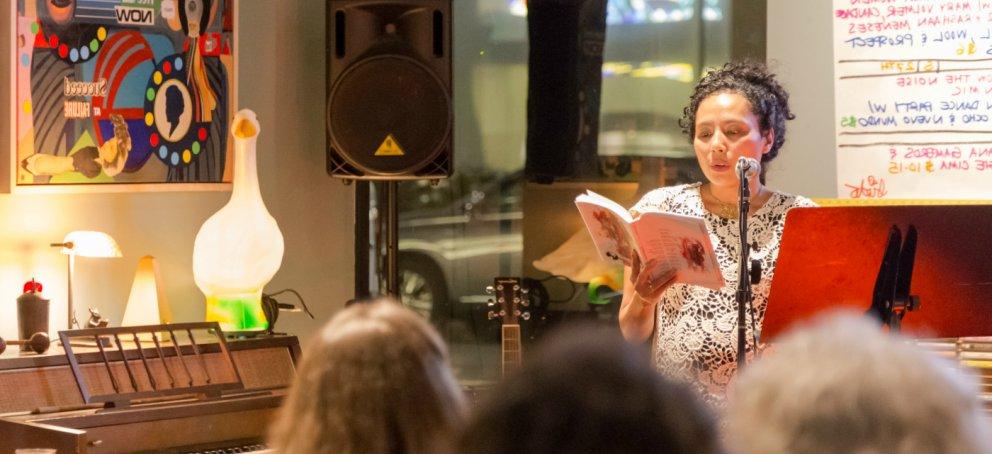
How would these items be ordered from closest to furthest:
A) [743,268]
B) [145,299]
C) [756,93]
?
Result: [743,268] < [756,93] < [145,299]

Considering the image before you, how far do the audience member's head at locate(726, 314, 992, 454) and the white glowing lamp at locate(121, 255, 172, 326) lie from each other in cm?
284

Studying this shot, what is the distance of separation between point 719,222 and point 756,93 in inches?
13.8

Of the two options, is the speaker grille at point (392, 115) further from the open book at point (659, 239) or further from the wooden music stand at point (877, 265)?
the wooden music stand at point (877, 265)

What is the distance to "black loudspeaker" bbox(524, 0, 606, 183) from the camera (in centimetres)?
423

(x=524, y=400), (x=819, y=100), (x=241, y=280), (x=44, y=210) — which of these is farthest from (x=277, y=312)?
(x=524, y=400)

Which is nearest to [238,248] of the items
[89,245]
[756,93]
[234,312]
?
[234,312]

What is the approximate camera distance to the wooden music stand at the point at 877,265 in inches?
103

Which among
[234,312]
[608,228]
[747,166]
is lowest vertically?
[234,312]

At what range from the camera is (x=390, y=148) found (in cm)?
378

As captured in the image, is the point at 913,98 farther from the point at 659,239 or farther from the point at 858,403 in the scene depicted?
the point at 858,403

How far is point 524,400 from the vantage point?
81 cm

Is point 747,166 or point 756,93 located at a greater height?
point 756,93

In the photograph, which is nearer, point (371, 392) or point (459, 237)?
point (371, 392)

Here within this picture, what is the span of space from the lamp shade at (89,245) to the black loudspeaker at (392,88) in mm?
745
